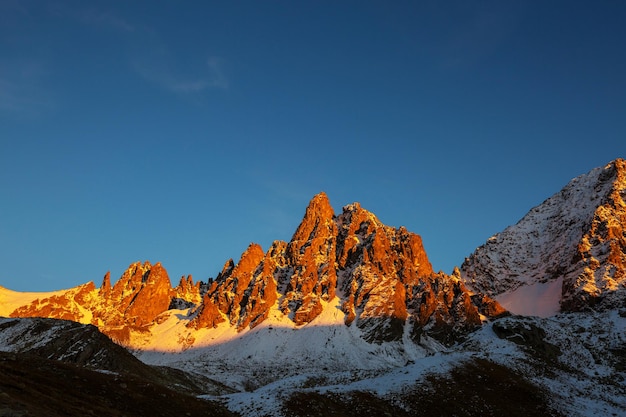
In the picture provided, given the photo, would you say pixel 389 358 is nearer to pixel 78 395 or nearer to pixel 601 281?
pixel 601 281

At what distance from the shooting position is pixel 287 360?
6703 inches

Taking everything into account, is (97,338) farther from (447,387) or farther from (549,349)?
(549,349)

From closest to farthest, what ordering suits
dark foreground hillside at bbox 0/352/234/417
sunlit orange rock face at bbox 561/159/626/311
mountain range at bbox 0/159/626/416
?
1. dark foreground hillside at bbox 0/352/234/417
2. mountain range at bbox 0/159/626/416
3. sunlit orange rock face at bbox 561/159/626/311

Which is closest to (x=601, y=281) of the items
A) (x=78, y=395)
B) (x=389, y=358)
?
(x=389, y=358)

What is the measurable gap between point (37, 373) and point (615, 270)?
194 meters

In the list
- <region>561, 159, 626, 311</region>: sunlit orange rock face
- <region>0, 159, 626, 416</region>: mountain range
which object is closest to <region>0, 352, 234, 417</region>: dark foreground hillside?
<region>0, 159, 626, 416</region>: mountain range

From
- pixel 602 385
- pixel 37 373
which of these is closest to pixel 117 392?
pixel 37 373

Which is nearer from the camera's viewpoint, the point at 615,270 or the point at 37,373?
the point at 37,373

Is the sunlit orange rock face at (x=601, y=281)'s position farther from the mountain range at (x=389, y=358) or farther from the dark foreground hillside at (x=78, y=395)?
the dark foreground hillside at (x=78, y=395)

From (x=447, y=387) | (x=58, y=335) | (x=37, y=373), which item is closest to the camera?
(x=37, y=373)

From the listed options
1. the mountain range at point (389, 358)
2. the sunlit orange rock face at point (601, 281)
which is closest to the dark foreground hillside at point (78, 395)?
the mountain range at point (389, 358)

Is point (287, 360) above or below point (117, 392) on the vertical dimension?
above

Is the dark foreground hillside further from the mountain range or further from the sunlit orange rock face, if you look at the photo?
the sunlit orange rock face

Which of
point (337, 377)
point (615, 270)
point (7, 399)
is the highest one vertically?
point (615, 270)
